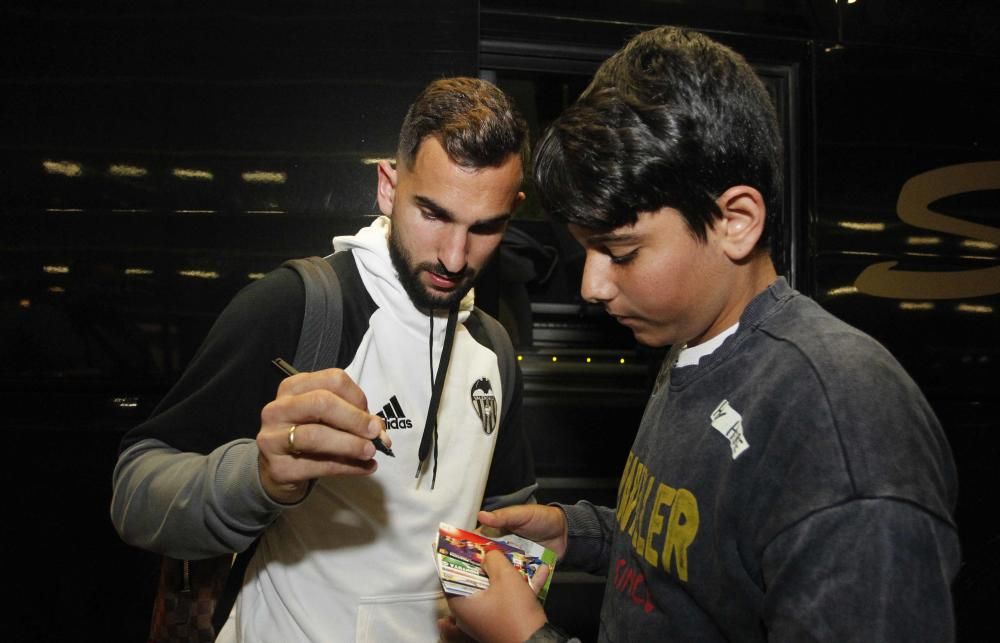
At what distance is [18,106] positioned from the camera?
2398 mm

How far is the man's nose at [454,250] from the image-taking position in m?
1.69

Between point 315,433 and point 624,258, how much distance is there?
521 millimetres

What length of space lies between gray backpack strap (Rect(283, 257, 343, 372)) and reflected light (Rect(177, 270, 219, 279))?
0.95m

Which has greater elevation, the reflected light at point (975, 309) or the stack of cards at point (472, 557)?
the reflected light at point (975, 309)

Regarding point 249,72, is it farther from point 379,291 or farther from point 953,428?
point 953,428

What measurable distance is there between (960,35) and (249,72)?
2.58 meters

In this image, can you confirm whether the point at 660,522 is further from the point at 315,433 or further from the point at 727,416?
the point at 315,433

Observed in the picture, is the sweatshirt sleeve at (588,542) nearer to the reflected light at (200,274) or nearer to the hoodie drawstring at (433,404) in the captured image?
the hoodie drawstring at (433,404)

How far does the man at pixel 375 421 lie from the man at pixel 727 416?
0.31 metres

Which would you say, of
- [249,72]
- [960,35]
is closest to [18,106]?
[249,72]

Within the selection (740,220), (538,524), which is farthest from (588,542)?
(740,220)

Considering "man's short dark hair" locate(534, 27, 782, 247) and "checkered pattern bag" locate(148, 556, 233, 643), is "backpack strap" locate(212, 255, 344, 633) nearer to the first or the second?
"checkered pattern bag" locate(148, 556, 233, 643)

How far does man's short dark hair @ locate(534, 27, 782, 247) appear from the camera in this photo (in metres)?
1.14

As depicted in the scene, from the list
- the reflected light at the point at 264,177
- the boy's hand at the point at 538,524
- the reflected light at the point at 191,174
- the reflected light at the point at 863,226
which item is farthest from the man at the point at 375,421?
the reflected light at the point at 863,226
